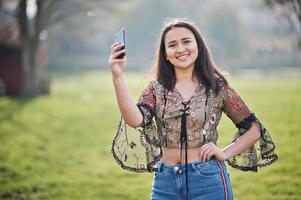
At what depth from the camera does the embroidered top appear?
9.88 feet

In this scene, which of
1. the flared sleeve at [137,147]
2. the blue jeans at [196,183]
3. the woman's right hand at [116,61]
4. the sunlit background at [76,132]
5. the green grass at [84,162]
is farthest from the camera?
the sunlit background at [76,132]

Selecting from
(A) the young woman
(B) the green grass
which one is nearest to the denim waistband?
(A) the young woman

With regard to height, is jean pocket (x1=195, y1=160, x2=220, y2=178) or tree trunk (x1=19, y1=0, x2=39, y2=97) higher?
tree trunk (x1=19, y1=0, x2=39, y2=97)

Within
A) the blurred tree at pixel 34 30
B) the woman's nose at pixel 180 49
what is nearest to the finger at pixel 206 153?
the woman's nose at pixel 180 49

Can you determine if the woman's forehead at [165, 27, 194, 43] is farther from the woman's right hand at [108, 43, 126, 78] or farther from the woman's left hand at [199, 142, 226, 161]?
the woman's left hand at [199, 142, 226, 161]

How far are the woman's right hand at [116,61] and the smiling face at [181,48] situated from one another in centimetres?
40

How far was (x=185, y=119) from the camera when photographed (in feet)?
9.83

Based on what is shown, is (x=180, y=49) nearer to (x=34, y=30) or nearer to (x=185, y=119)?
(x=185, y=119)

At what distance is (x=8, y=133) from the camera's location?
490 inches

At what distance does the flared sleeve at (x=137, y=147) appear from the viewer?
3.22 metres

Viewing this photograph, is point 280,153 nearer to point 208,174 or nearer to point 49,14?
point 208,174

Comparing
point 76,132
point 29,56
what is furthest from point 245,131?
point 29,56

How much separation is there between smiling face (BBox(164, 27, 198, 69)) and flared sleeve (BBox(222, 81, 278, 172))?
269 mm

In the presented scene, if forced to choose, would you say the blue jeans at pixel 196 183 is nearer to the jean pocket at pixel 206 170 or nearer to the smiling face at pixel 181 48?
the jean pocket at pixel 206 170
